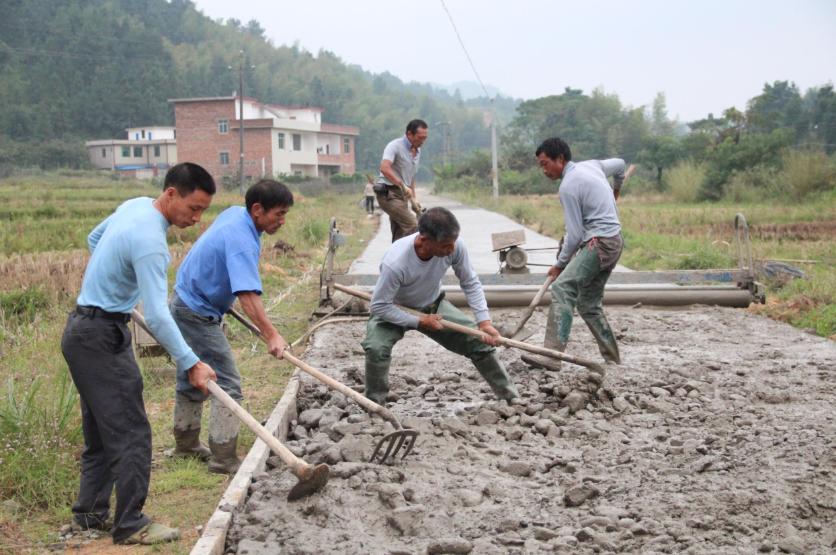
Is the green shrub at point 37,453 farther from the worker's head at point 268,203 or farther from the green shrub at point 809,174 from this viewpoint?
the green shrub at point 809,174

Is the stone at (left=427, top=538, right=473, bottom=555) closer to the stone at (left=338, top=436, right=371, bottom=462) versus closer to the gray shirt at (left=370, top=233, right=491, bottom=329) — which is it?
the stone at (left=338, top=436, right=371, bottom=462)

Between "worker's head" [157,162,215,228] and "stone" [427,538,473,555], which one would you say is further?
"worker's head" [157,162,215,228]

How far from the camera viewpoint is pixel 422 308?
5434 mm

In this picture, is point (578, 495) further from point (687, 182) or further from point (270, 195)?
point (687, 182)

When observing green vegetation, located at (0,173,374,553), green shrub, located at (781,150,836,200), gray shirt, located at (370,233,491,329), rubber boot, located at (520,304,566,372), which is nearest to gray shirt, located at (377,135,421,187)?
green vegetation, located at (0,173,374,553)

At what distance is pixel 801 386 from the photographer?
583 cm

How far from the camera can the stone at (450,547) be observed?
10.9 ft

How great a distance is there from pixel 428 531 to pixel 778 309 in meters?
6.88

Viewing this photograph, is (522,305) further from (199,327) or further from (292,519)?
(292,519)

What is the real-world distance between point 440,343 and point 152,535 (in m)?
2.26

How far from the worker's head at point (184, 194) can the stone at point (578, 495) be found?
6.57 ft

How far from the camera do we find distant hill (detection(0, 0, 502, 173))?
63.9 meters

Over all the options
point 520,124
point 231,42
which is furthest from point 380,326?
point 231,42

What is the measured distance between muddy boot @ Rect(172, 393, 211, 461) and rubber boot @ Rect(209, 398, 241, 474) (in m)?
0.16
